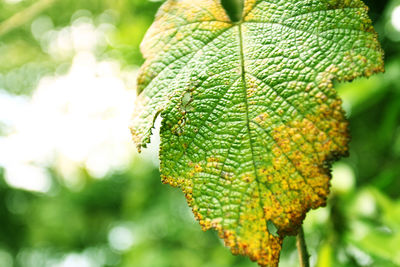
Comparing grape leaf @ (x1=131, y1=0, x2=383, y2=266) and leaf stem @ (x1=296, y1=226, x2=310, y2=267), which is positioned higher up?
grape leaf @ (x1=131, y1=0, x2=383, y2=266)

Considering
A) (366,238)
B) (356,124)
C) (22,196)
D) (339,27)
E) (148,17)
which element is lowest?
(366,238)

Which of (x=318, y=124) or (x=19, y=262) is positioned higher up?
(x=19, y=262)

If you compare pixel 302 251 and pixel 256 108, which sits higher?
pixel 256 108

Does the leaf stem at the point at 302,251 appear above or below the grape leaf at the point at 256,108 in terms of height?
below

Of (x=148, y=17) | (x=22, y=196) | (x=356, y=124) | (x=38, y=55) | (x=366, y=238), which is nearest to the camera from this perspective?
(x=366, y=238)

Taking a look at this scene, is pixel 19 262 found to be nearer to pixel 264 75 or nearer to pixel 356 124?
pixel 356 124

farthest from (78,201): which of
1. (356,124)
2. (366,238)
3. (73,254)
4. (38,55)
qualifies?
(366,238)

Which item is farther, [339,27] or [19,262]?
[19,262]

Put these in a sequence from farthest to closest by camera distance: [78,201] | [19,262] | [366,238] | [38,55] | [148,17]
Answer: [19,262], [78,201], [38,55], [148,17], [366,238]
